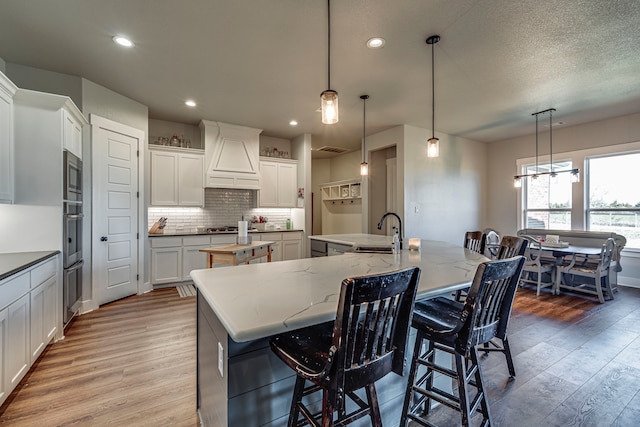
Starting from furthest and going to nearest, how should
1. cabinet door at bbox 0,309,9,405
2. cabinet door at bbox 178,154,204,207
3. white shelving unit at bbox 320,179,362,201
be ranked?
white shelving unit at bbox 320,179,362,201
cabinet door at bbox 178,154,204,207
cabinet door at bbox 0,309,9,405

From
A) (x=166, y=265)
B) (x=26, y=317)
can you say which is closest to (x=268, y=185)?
(x=166, y=265)

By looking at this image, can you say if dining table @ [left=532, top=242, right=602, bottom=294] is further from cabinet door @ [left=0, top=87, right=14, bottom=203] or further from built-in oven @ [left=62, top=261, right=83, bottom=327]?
cabinet door @ [left=0, top=87, right=14, bottom=203]

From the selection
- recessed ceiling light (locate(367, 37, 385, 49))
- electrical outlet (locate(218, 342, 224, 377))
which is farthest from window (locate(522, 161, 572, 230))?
electrical outlet (locate(218, 342, 224, 377))

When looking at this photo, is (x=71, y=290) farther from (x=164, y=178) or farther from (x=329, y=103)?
(x=329, y=103)

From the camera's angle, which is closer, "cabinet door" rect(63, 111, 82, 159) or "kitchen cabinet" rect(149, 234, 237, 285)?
"cabinet door" rect(63, 111, 82, 159)

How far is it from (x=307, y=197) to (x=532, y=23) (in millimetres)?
4155

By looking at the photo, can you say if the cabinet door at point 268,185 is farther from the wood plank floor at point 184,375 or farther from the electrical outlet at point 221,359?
the electrical outlet at point 221,359

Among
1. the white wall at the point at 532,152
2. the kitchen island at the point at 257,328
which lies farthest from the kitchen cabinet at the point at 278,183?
the white wall at the point at 532,152

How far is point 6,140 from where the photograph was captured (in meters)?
2.45

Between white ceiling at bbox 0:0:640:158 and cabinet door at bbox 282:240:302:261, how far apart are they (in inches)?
93.3

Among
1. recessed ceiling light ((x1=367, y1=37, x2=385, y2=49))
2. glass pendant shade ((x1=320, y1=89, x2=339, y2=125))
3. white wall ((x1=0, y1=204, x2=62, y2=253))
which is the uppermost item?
recessed ceiling light ((x1=367, y1=37, x2=385, y2=49))

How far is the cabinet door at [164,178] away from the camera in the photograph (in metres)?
4.67

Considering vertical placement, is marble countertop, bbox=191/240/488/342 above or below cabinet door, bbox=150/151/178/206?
below

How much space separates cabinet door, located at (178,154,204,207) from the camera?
491 centimetres
